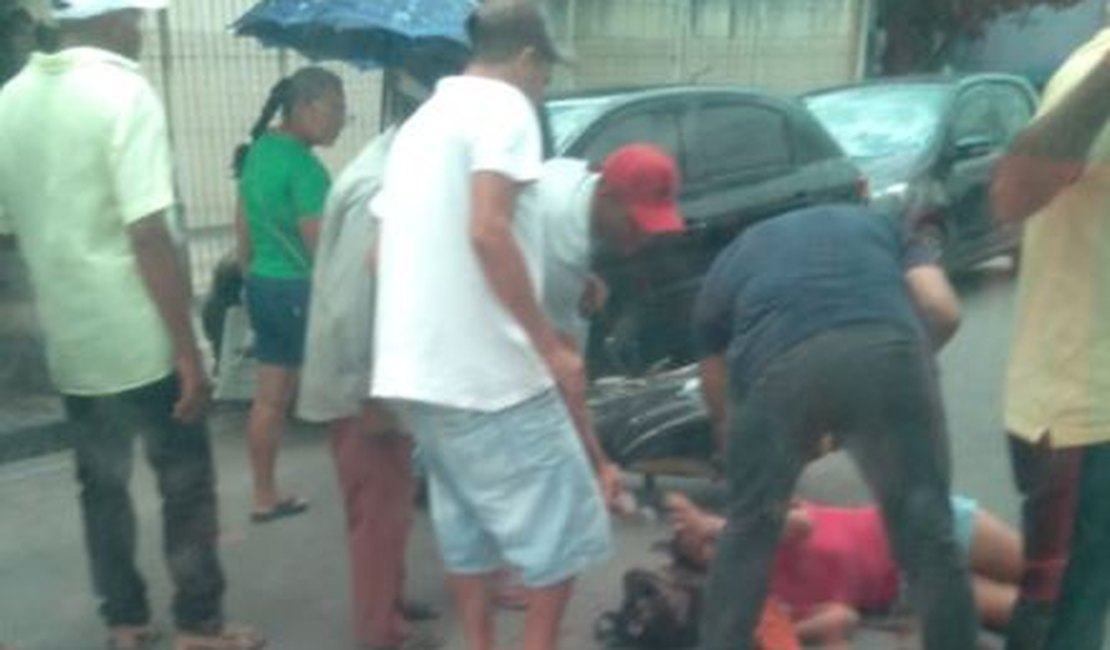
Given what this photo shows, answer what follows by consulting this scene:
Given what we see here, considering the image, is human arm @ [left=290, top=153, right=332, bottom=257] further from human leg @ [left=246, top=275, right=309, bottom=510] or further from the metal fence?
the metal fence

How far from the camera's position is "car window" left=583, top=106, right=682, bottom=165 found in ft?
24.2

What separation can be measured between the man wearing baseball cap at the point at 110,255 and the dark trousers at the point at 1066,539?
6.99 feet

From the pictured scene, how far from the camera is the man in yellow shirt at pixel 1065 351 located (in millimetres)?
3393

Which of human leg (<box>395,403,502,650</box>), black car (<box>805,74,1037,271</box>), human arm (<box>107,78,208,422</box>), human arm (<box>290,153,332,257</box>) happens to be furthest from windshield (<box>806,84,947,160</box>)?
human leg (<box>395,403,502,650</box>)

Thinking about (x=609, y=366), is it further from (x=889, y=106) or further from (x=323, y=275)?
(x=889, y=106)

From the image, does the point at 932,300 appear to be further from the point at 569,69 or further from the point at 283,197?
the point at 569,69

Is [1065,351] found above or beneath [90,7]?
beneath

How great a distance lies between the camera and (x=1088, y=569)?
3777 millimetres

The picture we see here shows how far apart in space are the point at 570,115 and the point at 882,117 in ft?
13.8

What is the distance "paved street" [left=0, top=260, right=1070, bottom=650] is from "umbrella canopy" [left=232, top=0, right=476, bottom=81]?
1.68 metres

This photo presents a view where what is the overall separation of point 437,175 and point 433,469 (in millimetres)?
729

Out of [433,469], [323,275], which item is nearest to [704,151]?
[323,275]

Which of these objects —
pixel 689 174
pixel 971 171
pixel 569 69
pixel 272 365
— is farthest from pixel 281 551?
pixel 971 171

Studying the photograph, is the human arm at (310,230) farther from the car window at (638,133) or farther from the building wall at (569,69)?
the building wall at (569,69)
